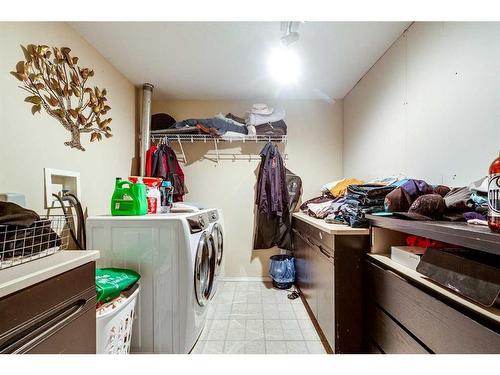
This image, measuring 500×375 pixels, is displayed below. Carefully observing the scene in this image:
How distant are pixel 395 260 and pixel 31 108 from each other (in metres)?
2.14

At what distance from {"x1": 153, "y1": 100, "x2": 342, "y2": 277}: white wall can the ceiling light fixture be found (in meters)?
0.53

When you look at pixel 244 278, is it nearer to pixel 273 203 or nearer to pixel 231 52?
pixel 273 203

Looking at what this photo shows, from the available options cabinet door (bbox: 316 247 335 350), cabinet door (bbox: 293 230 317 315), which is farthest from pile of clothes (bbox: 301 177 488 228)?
cabinet door (bbox: 293 230 317 315)

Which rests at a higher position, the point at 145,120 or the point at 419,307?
the point at 145,120

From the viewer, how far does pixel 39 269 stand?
0.65 metres

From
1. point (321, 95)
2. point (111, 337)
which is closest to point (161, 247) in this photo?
point (111, 337)

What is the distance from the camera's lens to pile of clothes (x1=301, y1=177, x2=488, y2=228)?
91 centimetres

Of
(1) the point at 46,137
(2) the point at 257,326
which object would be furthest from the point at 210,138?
(2) the point at 257,326

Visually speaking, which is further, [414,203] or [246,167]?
[246,167]

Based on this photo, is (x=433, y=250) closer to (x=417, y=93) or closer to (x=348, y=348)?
(x=348, y=348)

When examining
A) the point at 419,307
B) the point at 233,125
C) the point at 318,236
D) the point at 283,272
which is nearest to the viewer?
the point at 419,307

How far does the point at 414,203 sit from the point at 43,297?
4.66 ft

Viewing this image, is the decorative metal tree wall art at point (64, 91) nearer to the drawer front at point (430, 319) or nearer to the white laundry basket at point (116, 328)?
the white laundry basket at point (116, 328)

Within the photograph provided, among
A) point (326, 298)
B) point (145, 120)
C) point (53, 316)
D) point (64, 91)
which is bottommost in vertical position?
point (326, 298)
